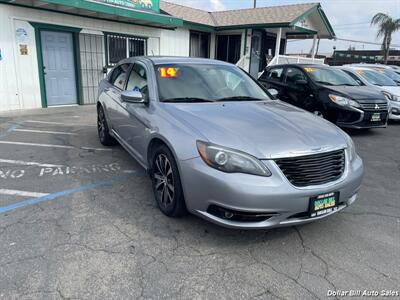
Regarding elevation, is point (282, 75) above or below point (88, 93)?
above

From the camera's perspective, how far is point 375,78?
34.3 feet

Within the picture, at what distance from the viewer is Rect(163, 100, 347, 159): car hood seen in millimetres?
2695

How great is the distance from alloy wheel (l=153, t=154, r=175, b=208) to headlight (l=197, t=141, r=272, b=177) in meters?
0.56

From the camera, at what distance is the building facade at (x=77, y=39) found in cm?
892

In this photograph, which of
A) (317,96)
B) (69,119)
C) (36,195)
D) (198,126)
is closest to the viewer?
(198,126)

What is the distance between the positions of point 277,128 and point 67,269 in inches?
84.0

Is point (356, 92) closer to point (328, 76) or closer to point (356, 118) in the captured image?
point (356, 118)

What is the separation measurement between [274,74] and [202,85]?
218 inches

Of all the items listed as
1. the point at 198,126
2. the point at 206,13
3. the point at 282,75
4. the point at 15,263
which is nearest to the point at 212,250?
the point at 198,126

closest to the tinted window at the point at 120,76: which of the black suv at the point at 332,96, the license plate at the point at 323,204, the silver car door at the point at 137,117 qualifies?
the silver car door at the point at 137,117

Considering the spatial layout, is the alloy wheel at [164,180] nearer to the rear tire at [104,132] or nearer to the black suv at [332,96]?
the rear tire at [104,132]

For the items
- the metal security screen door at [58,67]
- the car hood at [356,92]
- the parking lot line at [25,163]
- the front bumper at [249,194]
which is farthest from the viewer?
the metal security screen door at [58,67]

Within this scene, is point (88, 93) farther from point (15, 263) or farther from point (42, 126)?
point (15, 263)

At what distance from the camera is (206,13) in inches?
677
